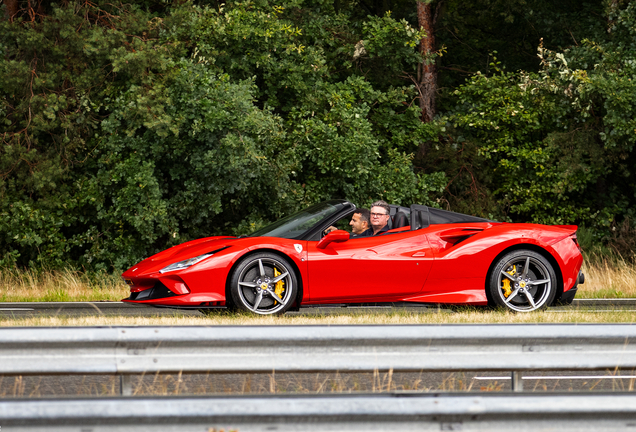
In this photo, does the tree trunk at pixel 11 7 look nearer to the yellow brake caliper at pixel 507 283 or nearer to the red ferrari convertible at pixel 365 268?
the red ferrari convertible at pixel 365 268

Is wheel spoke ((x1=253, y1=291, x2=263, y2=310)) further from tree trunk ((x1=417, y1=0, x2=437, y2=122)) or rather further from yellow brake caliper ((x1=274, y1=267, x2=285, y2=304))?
tree trunk ((x1=417, y1=0, x2=437, y2=122))

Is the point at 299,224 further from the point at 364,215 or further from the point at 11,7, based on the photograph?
the point at 11,7

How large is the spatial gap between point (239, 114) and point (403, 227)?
7301mm

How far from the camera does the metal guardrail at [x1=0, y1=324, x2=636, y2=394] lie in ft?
13.1

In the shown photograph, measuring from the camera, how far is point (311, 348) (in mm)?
4059

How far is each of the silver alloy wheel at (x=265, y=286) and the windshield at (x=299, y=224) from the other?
19.0 inches

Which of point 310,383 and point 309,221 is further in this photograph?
point 309,221

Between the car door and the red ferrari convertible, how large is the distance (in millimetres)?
10

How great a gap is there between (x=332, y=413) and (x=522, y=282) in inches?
214

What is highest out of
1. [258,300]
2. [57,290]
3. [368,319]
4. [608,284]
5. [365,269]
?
[365,269]

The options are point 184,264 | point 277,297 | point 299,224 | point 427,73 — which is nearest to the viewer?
point 184,264

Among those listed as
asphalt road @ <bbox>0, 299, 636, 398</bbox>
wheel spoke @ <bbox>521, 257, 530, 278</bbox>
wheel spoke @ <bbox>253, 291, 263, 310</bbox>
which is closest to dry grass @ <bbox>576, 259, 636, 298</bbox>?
wheel spoke @ <bbox>521, 257, 530, 278</bbox>

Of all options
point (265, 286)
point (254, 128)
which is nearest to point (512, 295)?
point (265, 286)

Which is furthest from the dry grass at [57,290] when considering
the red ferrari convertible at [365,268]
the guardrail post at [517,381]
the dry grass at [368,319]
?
the guardrail post at [517,381]
